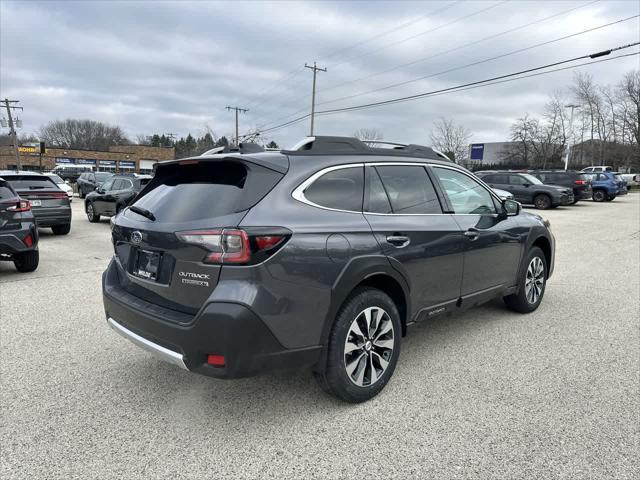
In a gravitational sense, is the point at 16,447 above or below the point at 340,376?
below

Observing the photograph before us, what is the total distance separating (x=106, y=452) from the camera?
2553 millimetres

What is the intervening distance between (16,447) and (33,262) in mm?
5191

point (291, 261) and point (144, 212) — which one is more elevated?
point (144, 212)

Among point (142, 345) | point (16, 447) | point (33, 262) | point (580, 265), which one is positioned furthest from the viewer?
point (580, 265)

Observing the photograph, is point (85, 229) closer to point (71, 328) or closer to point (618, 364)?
point (71, 328)

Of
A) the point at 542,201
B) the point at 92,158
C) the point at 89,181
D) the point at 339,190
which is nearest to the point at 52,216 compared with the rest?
the point at 339,190

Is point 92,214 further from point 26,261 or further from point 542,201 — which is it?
point 542,201

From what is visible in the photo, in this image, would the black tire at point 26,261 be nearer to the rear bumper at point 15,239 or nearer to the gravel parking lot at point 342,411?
the rear bumper at point 15,239

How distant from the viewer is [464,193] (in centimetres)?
421

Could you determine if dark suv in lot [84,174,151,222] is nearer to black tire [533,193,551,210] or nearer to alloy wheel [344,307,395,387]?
alloy wheel [344,307,395,387]

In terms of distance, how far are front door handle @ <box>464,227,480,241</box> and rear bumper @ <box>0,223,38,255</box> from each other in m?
6.09

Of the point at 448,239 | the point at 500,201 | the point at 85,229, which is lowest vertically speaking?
the point at 85,229

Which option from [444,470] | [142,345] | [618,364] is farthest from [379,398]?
[618,364]

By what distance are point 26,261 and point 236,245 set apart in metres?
5.96
